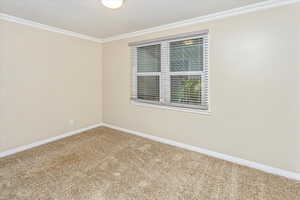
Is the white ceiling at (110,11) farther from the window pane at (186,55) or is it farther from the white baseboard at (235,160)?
the white baseboard at (235,160)

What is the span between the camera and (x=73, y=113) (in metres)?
3.37

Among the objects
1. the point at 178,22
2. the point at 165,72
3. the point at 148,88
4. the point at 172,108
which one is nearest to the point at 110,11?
the point at 178,22

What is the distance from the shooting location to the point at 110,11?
225cm

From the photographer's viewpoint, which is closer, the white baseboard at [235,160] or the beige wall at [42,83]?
the white baseboard at [235,160]

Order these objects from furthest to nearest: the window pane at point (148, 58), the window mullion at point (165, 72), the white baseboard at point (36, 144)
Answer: the window pane at point (148, 58) → the window mullion at point (165, 72) → the white baseboard at point (36, 144)

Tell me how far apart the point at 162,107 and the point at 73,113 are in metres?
2.01

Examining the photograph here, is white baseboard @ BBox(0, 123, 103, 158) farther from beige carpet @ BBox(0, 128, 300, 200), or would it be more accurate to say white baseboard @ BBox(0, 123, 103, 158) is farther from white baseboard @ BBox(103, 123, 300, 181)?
white baseboard @ BBox(103, 123, 300, 181)

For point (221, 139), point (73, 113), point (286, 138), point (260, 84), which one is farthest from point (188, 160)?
point (73, 113)

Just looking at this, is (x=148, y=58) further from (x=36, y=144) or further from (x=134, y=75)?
(x=36, y=144)

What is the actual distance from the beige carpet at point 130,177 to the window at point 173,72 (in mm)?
949

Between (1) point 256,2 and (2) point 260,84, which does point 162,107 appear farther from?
(1) point 256,2

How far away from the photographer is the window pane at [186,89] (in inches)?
102

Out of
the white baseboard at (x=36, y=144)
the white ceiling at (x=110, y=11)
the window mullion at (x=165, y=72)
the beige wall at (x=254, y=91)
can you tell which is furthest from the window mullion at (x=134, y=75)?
the white baseboard at (x=36, y=144)

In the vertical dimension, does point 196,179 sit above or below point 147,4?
below
